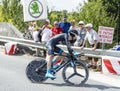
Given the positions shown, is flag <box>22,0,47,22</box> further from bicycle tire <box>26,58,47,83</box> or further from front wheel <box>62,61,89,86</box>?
front wheel <box>62,61,89,86</box>

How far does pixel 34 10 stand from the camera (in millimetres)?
A: 20922

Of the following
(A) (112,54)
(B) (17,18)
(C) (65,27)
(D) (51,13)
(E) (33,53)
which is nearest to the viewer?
(A) (112,54)

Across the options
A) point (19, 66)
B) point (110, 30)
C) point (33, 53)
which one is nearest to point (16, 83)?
point (19, 66)

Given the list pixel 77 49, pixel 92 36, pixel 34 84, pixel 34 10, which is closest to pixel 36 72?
pixel 34 84

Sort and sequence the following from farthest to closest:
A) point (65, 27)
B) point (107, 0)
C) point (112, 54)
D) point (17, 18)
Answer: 1. point (107, 0)
2. point (17, 18)
3. point (65, 27)
4. point (112, 54)

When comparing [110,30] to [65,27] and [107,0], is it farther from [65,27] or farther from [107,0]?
[107,0]

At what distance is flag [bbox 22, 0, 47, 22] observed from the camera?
20.6m

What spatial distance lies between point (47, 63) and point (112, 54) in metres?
3.34

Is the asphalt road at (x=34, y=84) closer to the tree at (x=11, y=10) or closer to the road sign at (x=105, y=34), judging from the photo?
the road sign at (x=105, y=34)

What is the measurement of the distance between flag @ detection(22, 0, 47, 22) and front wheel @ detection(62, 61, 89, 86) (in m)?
8.57

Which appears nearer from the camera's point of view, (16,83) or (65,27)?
(16,83)

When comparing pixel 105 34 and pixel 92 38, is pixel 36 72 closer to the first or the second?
pixel 92 38

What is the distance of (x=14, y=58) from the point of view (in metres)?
18.3

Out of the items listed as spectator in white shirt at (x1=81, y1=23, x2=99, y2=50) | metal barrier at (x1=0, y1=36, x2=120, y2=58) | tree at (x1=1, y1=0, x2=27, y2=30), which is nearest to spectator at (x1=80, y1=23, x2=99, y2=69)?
spectator in white shirt at (x1=81, y1=23, x2=99, y2=50)
